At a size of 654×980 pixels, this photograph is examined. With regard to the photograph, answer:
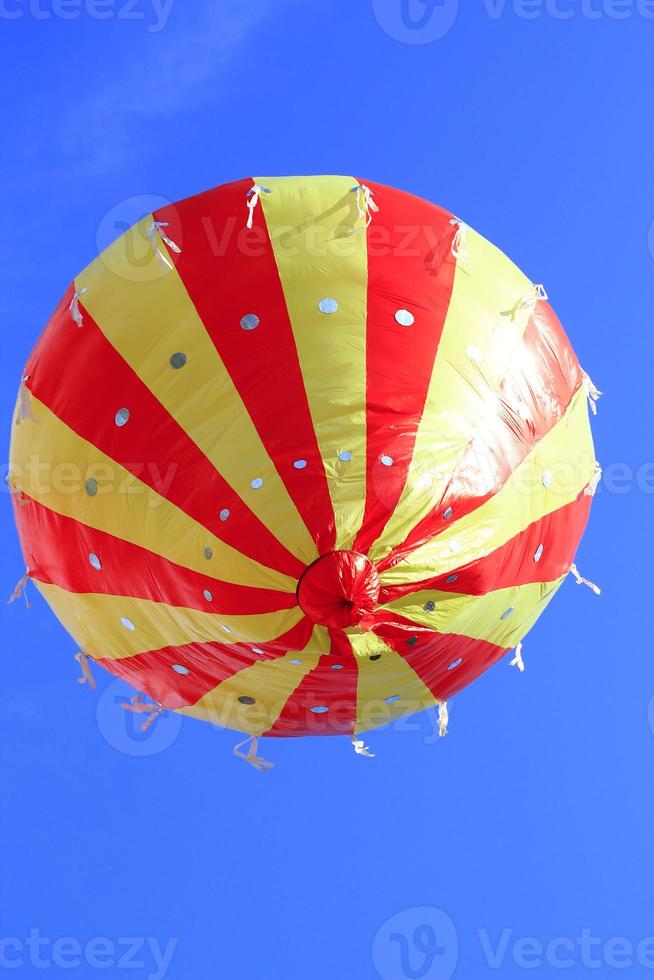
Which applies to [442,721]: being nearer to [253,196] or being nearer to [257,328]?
[257,328]

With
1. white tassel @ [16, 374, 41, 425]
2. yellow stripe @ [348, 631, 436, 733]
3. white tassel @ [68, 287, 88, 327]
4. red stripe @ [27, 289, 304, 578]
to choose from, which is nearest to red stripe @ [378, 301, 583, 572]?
yellow stripe @ [348, 631, 436, 733]

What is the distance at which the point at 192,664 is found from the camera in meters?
10.4

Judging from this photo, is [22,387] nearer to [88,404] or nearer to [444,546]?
[88,404]

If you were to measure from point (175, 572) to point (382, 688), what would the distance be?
1.93 metres

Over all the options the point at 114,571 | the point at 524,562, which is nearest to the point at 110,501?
the point at 114,571

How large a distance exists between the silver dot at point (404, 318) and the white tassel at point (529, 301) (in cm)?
104

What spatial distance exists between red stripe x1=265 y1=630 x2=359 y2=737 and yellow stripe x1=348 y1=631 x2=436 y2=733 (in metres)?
0.06

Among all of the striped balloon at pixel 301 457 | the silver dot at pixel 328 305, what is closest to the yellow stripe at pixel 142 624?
the striped balloon at pixel 301 457

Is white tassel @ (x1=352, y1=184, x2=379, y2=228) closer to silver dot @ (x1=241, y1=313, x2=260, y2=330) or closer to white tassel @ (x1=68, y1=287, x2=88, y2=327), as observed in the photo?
silver dot @ (x1=241, y1=313, x2=260, y2=330)

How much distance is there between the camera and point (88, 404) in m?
10.4

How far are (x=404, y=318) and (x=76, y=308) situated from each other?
270cm

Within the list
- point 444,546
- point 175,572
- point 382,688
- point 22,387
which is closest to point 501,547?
point 444,546

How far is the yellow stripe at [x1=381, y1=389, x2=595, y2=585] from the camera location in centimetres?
923

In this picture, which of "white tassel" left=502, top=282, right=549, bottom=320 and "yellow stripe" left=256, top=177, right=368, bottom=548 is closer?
"yellow stripe" left=256, top=177, right=368, bottom=548
